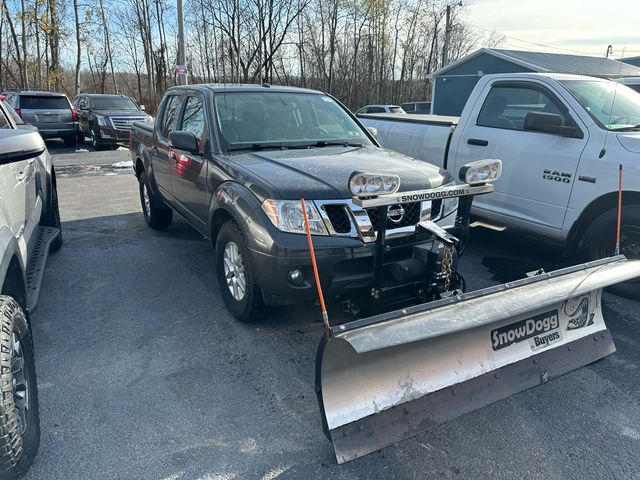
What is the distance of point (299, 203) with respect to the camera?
10.6ft

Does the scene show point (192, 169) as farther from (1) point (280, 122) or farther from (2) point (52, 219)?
(2) point (52, 219)

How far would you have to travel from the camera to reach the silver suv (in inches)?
634

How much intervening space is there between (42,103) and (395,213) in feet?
55.5

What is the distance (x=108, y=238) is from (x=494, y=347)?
5209mm

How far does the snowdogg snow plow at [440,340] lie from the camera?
92.4 inches

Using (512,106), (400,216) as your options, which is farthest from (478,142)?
(400,216)

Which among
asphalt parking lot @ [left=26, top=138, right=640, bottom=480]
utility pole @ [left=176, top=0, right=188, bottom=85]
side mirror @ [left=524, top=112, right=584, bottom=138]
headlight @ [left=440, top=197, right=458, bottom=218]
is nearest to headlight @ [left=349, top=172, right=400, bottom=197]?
headlight @ [left=440, top=197, right=458, bottom=218]

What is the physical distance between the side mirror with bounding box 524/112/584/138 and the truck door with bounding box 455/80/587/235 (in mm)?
38

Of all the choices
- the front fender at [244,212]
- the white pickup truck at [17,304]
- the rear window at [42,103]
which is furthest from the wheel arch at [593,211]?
the rear window at [42,103]

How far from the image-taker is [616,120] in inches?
185

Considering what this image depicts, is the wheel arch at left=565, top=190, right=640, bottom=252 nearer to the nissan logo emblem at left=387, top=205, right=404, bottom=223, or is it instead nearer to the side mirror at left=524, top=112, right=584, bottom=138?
the side mirror at left=524, top=112, right=584, bottom=138

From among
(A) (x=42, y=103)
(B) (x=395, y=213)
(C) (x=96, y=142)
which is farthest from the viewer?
(A) (x=42, y=103)

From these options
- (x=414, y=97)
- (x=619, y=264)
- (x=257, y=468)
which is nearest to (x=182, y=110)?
(x=257, y=468)

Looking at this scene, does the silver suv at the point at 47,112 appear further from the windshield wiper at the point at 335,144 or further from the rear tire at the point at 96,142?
the windshield wiper at the point at 335,144
